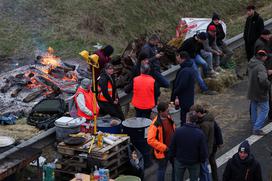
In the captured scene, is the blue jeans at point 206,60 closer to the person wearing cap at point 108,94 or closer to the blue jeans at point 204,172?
the person wearing cap at point 108,94

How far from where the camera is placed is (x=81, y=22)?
20.7m

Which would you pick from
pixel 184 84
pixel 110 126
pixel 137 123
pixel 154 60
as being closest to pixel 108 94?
pixel 110 126

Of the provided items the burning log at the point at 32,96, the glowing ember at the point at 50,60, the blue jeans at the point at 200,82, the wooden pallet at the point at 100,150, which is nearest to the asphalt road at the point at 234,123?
the blue jeans at the point at 200,82

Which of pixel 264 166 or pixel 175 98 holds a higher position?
pixel 175 98

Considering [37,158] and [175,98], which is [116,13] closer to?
[175,98]

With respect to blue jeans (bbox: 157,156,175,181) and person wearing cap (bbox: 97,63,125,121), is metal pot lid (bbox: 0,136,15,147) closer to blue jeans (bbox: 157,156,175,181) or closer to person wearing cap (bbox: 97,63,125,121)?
person wearing cap (bbox: 97,63,125,121)

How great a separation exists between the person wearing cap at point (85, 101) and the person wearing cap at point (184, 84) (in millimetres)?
1778

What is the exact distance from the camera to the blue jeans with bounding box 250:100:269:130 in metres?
13.2

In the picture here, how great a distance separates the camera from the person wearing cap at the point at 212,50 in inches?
630

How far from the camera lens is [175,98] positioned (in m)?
13.1

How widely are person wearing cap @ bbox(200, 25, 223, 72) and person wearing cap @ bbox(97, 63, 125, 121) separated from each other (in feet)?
12.8

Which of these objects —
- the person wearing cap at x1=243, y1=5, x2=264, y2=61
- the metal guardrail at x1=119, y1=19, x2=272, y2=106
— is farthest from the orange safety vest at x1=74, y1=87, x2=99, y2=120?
the person wearing cap at x1=243, y1=5, x2=264, y2=61

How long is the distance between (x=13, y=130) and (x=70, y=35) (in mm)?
6924

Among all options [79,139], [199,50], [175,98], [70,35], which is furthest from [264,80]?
[70,35]
